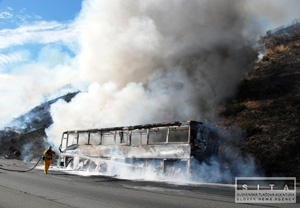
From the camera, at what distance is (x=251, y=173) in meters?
15.0

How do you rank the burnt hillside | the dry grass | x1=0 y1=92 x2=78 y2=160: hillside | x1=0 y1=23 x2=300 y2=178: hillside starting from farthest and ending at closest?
x1=0 y1=92 x2=78 y2=160: hillside < the dry grass < x1=0 y1=23 x2=300 y2=178: hillside < the burnt hillside

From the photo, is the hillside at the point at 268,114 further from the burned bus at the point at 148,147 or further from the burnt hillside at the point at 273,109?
the burned bus at the point at 148,147

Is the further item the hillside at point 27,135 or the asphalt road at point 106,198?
the hillside at point 27,135

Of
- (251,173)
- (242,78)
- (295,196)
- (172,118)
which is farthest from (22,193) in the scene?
(242,78)

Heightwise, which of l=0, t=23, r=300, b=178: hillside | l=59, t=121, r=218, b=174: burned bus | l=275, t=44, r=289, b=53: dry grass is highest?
l=275, t=44, r=289, b=53: dry grass

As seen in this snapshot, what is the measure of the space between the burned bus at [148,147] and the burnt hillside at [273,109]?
4.57m

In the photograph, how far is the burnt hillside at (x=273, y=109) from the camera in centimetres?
1698

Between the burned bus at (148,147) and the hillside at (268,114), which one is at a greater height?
the hillside at (268,114)

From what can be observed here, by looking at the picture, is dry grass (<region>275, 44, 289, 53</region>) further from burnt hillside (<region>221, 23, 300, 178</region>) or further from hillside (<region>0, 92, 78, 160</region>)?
hillside (<region>0, 92, 78, 160</region>)

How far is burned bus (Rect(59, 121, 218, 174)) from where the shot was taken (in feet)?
42.2

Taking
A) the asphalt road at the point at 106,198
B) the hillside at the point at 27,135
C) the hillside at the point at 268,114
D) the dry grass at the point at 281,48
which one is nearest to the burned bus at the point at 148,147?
the asphalt road at the point at 106,198

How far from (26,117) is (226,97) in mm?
31484

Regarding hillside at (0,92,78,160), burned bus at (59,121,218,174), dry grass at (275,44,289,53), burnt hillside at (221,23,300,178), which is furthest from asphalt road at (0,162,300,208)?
dry grass at (275,44,289,53)

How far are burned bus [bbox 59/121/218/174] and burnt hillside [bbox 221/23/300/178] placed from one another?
15.0ft
